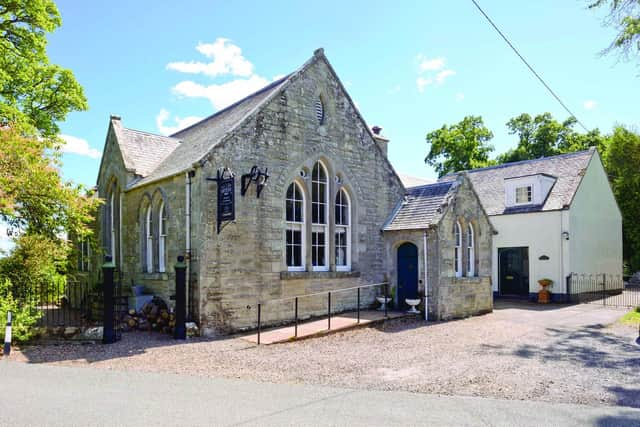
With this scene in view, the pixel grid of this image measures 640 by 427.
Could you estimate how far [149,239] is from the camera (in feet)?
52.9

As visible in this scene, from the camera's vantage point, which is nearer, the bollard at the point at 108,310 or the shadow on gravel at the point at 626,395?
the shadow on gravel at the point at 626,395

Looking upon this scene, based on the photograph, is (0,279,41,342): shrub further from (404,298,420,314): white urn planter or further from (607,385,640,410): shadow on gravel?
(607,385,640,410): shadow on gravel

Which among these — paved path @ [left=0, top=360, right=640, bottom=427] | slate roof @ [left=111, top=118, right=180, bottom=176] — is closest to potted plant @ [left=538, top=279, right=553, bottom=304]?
paved path @ [left=0, top=360, right=640, bottom=427]

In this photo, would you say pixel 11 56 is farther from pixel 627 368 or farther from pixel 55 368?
pixel 627 368

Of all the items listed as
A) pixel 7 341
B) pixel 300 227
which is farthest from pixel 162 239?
pixel 7 341

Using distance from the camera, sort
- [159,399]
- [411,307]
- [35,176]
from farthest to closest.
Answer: [411,307], [35,176], [159,399]

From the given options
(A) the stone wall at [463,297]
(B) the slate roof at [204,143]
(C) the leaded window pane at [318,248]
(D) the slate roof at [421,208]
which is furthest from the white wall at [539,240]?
(B) the slate roof at [204,143]

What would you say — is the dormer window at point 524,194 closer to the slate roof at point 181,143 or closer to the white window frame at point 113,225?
the slate roof at point 181,143

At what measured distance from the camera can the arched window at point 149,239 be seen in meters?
15.9

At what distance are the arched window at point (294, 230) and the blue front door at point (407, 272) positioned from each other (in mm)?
4089

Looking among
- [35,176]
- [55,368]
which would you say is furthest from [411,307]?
[35,176]

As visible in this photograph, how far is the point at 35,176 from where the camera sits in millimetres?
13703

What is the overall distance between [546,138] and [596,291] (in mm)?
23689

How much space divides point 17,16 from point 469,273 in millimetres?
19419
